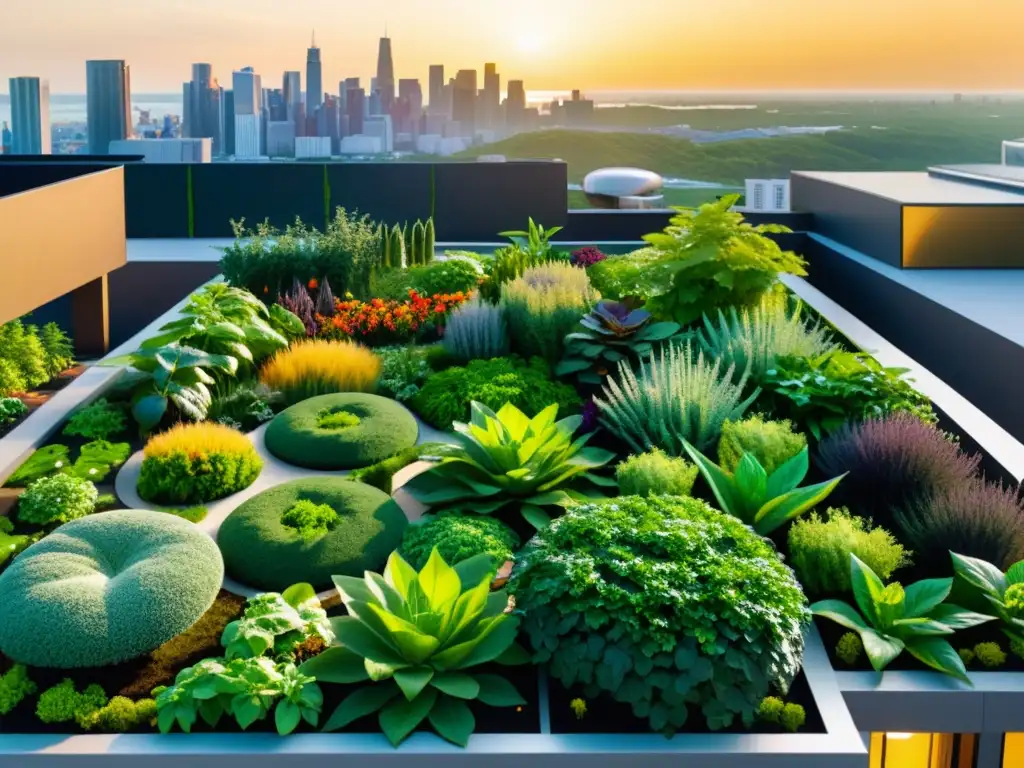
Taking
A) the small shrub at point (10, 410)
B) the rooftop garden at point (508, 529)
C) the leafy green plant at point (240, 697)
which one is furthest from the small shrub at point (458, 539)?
the small shrub at point (10, 410)

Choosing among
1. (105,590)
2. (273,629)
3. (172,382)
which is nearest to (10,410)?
(172,382)

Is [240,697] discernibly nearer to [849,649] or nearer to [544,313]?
[849,649]

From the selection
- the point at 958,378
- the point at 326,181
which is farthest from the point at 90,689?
the point at 326,181

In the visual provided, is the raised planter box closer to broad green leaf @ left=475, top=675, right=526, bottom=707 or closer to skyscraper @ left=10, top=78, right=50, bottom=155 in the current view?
broad green leaf @ left=475, top=675, right=526, bottom=707

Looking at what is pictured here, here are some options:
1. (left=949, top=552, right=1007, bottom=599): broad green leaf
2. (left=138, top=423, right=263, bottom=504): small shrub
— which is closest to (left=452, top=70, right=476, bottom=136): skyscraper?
(left=138, top=423, right=263, bottom=504): small shrub

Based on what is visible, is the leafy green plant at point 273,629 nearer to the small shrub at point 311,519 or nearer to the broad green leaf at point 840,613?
the small shrub at point 311,519
